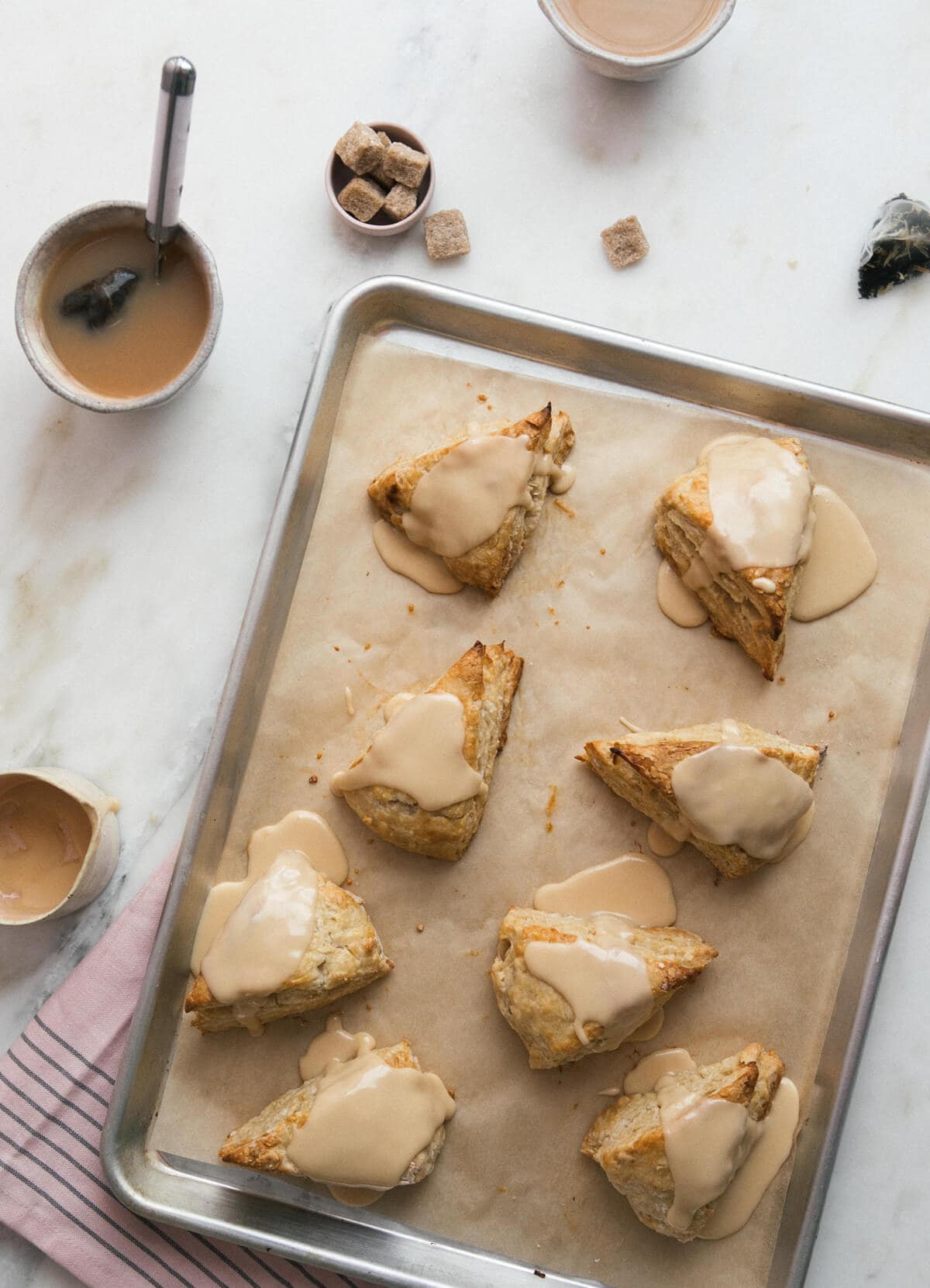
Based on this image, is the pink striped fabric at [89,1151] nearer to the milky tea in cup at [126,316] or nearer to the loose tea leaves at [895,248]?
the milky tea in cup at [126,316]

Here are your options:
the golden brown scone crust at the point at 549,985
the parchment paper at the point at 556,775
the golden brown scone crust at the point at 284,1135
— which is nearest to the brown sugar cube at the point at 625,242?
the parchment paper at the point at 556,775

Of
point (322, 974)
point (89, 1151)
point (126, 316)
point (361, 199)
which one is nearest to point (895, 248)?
point (361, 199)

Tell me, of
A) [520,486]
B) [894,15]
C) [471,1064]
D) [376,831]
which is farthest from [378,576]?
[894,15]

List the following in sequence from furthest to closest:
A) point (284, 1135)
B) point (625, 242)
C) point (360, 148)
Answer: point (625, 242) < point (360, 148) < point (284, 1135)

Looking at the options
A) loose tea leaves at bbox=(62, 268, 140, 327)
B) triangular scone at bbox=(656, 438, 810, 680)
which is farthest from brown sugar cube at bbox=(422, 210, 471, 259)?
triangular scone at bbox=(656, 438, 810, 680)

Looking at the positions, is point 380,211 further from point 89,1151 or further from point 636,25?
point 89,1151

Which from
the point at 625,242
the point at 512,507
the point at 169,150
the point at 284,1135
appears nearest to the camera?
the point at 169,150

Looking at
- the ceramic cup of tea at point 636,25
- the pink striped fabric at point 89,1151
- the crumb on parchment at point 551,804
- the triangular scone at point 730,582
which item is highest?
the ceramic cup of tea at point 636,25
